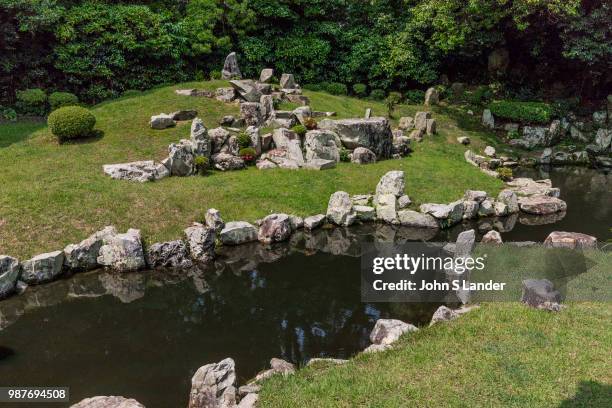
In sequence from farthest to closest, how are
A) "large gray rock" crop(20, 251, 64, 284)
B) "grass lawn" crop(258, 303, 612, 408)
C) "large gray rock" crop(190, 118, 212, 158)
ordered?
1. "large gray rock" crop(190, 118, 212, 158)
2. "large gray rock" crop(20, 251, 64, 284)
3. "grass lawn" crop(258, 303, 612, 408)

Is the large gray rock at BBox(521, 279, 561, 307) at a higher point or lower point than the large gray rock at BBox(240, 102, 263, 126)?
lower

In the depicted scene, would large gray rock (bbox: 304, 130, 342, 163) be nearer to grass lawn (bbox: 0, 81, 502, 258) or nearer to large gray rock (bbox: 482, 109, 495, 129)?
grass lawn (bbox: 0, 81, 502, 258)

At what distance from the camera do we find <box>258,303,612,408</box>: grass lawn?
9297 millimetres

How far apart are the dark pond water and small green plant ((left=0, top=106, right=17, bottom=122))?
66.5ft

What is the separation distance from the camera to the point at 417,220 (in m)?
23.5

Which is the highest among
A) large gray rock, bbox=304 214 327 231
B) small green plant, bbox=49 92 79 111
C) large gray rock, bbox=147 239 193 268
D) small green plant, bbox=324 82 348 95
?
small green plant, bbox=49 92 79 111

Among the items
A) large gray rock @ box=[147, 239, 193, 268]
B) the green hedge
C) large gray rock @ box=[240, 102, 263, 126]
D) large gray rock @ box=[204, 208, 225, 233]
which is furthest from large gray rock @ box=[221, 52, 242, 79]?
large gray rock @ box=[147, 239, 193, 268]

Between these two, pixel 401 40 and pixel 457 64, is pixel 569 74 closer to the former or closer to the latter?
pixel 457 64

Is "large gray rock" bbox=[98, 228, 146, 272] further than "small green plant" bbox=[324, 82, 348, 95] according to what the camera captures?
No

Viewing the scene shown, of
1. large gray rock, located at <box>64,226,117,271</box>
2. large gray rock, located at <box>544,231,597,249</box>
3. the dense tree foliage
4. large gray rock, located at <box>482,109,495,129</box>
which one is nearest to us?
large gray rock, located at <box>544,231,597,249</box>

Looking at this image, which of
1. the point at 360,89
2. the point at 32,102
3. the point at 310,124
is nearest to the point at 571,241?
the point at 310,124

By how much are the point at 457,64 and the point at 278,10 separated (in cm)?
1852

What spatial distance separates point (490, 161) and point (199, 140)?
2059 cm

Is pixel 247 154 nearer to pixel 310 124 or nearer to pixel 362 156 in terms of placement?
pixel 310 124
